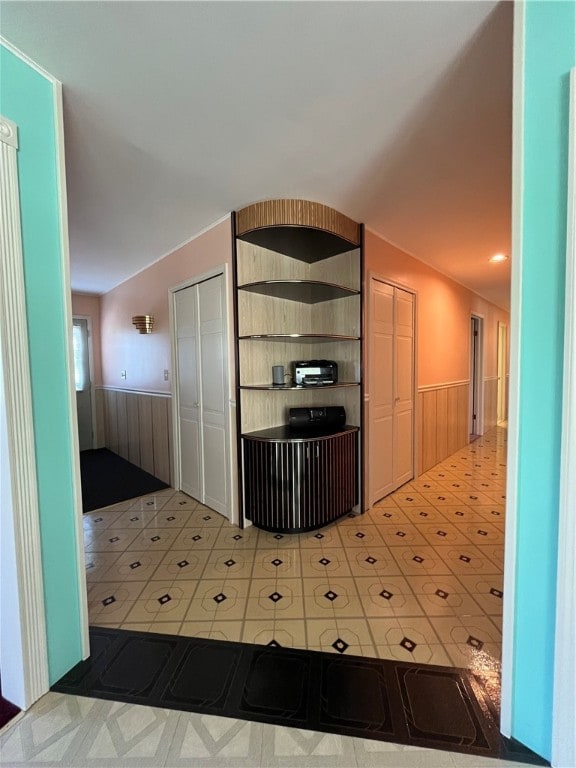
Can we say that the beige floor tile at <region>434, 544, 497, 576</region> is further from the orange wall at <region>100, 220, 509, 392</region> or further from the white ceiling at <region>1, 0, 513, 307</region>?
the white ceiling at <region>1, 0, 513, 307</region>

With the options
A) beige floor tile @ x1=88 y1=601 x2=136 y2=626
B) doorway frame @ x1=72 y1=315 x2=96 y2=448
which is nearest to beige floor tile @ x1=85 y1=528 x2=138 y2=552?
beige floor tile @ x1=88 y1=601 x2=136 y2=626

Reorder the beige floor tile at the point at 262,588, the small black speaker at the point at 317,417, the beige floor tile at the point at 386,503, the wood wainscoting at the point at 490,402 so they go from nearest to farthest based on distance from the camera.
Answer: the beige floor tile at the point at 262,588
the small black speaker at the point at 317,417
the beige floor tile at the point at 386,503
the wood wainscoting at the point at 490,402

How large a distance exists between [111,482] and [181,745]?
10.1 feet

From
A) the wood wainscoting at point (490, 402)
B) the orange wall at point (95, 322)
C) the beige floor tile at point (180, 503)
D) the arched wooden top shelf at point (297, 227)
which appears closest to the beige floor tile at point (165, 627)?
the beige floor tile at point (180, 503)

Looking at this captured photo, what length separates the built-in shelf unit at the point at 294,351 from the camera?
2314mm

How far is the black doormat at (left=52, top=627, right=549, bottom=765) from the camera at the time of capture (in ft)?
3.60

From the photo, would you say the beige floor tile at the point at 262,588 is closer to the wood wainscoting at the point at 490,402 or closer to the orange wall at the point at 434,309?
the orange wall at the point at 434,309

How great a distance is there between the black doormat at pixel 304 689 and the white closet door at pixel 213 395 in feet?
4.28

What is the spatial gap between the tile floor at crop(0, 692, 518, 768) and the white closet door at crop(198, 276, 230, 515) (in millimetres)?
1554

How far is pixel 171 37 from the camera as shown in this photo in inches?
42.8

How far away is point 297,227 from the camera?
85.9 inches

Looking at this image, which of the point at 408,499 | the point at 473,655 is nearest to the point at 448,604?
the point at 473,655

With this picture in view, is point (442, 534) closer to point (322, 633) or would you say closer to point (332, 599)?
point (332, 599)

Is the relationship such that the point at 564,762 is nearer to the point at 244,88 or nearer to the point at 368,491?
the point at 368,491
